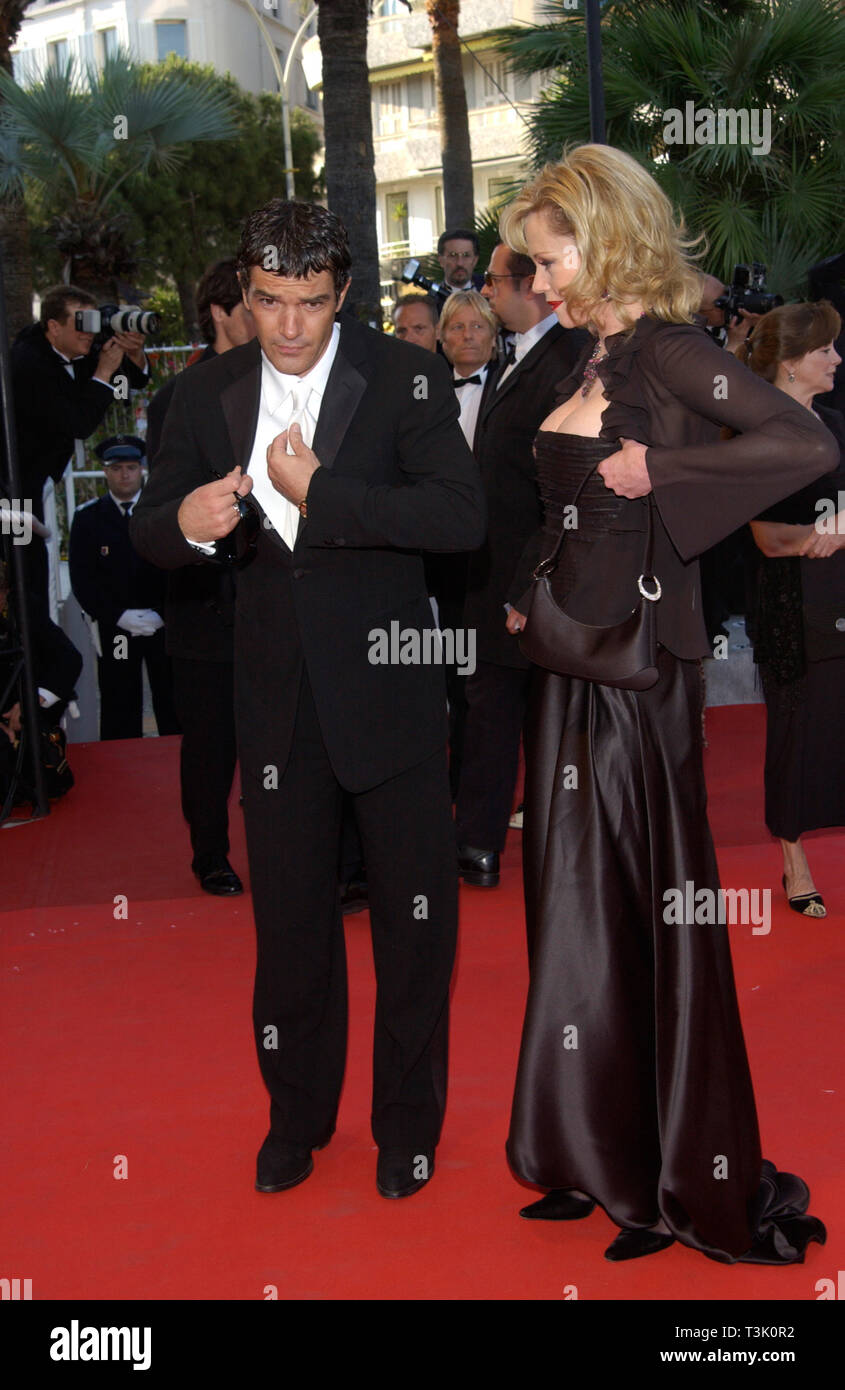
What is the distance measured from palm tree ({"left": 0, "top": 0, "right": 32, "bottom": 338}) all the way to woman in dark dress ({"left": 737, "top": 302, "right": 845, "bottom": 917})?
1044 centimetres

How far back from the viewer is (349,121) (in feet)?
31.8

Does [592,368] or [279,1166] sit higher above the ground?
[592,368]

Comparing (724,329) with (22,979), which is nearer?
(22,979)

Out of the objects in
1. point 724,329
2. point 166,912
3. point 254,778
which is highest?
point 724,329

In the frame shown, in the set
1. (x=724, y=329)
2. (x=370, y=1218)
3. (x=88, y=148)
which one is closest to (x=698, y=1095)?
(x=370, y=1218)

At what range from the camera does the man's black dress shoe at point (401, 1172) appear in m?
2.75

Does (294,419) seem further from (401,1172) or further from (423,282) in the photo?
(423,282)

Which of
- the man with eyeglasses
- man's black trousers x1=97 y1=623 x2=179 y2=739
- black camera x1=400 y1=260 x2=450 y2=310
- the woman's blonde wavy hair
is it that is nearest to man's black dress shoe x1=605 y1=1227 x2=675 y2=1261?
the woman's blonde wavy hair

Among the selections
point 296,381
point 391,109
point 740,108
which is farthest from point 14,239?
point 391,109

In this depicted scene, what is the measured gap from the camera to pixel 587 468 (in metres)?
2.48

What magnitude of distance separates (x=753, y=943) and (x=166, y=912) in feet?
5.83

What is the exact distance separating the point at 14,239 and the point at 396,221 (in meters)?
31.4
